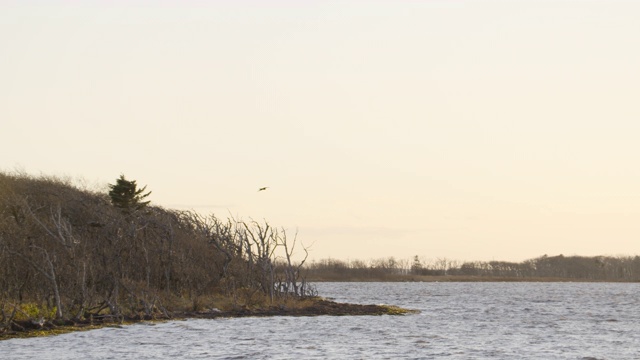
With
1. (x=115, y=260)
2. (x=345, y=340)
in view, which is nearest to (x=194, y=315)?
(x=115, y=260)

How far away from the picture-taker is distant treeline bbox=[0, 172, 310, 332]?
2124 inches

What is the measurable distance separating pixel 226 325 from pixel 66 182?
4974 centimetres

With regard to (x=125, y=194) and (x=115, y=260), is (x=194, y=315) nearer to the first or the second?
(x=115, y=260)

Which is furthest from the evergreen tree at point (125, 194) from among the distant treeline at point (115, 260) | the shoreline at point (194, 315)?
the shoreline at point (194, 315)

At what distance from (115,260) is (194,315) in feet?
20.5

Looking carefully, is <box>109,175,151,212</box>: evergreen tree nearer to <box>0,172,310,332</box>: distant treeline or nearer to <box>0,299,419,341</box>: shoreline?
<box>0,172,310,332</box>: distant treeline

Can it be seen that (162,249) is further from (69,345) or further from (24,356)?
(24,356)

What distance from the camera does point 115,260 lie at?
59844mm

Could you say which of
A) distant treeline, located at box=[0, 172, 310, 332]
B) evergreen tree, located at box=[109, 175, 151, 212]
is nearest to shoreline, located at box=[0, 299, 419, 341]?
distant treeline, located at box=[0, 172, 310, 332]

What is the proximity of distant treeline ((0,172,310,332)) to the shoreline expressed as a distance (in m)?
0.58

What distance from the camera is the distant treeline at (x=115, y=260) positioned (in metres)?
53.9

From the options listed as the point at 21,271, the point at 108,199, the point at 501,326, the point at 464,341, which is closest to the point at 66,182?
the point at 108,199

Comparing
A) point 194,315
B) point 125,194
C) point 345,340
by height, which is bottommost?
point 345,340

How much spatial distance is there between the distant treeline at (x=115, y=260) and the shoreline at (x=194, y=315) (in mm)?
577
